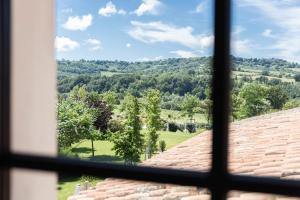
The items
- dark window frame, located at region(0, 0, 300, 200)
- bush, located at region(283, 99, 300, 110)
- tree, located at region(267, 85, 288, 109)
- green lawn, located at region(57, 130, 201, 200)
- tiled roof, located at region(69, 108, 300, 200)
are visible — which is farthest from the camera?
green lawn, located at region(57, 130, 201, 200)

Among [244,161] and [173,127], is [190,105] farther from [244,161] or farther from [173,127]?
→ [244,161]

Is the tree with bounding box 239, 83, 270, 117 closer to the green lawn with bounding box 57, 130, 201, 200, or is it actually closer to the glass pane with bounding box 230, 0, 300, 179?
the glass pane with bounding box 230, 0, 300, 179

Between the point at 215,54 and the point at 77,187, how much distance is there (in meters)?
5.59

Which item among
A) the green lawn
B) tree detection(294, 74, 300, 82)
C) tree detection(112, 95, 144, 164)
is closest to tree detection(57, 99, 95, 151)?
the green lawn

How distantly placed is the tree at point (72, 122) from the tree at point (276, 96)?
85.6 inches

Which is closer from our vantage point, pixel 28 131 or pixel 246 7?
pixel 28 131

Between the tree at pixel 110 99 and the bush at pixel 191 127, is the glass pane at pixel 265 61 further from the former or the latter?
the tree at pixel 110 99

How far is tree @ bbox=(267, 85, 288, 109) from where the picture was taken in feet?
19.8

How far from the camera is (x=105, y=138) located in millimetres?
6777

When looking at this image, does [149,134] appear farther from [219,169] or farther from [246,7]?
[219,169]

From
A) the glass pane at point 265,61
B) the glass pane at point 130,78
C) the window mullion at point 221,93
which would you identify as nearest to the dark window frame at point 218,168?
the window mullion at point 221,93

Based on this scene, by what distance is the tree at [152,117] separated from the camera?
6301mm

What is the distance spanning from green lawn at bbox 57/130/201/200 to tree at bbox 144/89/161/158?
0.32 feet

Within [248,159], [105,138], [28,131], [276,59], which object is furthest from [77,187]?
[28,131]
